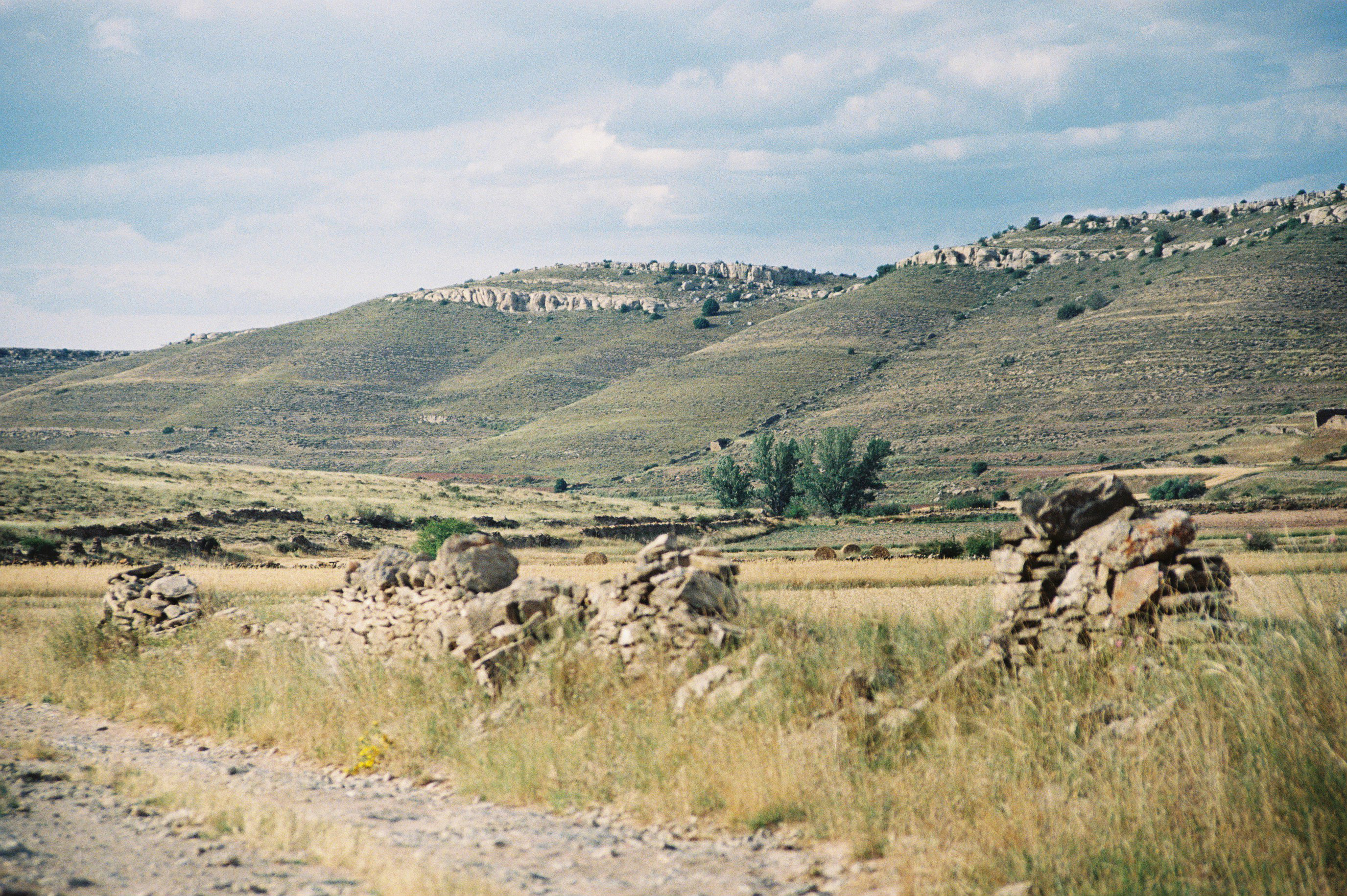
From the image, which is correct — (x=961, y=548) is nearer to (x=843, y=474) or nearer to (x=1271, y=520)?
(x=1271, y=520)

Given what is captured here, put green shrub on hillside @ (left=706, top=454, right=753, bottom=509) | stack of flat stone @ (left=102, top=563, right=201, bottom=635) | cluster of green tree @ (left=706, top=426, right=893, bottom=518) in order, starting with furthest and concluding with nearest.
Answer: green shrub on hillside @ (left=706, top=454, right=753, bottom=509) < cluster of green tree @ (left=706, top=426, right=893, bottom=518) < stack of flat stone @ (left=102, top=563, right=201, bottom=635)

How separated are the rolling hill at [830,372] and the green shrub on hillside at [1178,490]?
11.1m

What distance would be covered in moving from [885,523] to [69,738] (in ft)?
169

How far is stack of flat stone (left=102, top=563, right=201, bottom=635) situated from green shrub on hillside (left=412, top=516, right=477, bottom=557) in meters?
21.0

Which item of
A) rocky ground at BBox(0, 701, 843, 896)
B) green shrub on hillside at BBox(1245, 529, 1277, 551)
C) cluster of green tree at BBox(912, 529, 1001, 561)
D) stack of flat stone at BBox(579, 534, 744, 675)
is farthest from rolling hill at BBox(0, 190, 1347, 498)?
rocky ground at BBox(0, 701, 843, 896)

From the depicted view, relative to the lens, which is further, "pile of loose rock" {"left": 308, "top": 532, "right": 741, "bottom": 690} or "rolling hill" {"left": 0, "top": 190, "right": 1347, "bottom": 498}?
"rolling hill" {"left": 0, "top": 190, "right": 1347, "bottom": 498}

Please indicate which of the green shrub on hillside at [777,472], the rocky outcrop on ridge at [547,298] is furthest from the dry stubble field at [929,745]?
the rocky outcrop on ridge at [547,298]

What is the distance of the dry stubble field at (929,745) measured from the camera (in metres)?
5.24

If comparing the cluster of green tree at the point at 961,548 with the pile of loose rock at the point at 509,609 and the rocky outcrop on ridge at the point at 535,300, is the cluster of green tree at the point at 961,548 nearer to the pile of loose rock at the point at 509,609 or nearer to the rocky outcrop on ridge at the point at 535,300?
the pile of loose rock at the point at 509,609

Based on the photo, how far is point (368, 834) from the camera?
6.77 meters

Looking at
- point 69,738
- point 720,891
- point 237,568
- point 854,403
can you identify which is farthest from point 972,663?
point 854,403

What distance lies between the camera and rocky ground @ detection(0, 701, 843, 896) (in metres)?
5.75

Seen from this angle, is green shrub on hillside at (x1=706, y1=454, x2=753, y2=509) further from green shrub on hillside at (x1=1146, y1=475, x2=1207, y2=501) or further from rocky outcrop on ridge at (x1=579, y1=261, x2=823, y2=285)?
rocky outcrop on ridge at (x1=579, y1=261, x2=823, y2=285)

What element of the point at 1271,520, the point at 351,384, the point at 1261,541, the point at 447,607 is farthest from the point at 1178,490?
the point at 351,384
